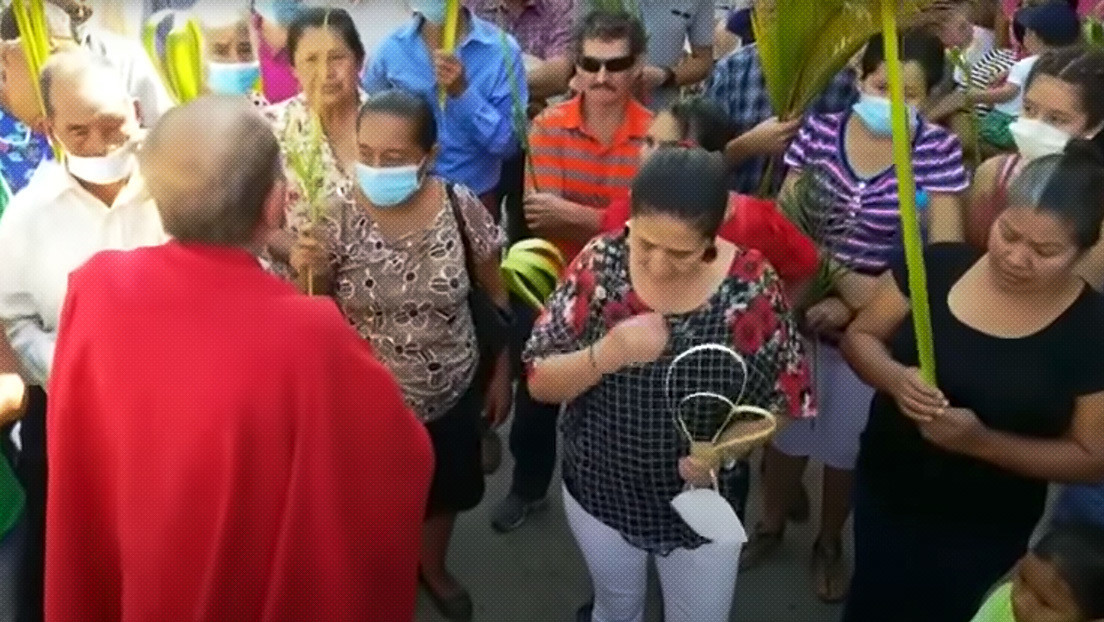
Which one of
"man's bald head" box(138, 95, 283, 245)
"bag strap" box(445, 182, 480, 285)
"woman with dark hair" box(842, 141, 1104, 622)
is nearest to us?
"man's bald head" box(138, 95, 283, 245)

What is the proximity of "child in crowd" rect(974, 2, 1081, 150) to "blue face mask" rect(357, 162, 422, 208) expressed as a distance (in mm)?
2143

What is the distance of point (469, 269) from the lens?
2.72 m

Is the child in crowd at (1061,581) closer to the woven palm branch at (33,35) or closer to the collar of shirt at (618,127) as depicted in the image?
the collar of shirt at (618,127)

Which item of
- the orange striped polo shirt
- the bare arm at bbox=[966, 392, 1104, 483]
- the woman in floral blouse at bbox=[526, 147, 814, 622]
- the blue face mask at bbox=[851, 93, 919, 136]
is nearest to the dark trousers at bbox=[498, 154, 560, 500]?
the orange striped polo shirt

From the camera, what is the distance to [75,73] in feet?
7.48

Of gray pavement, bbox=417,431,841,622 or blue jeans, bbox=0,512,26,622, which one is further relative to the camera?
gray pavement, bbox=417,431,841,622

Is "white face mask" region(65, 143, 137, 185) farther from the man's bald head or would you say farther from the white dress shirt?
the man's bald head

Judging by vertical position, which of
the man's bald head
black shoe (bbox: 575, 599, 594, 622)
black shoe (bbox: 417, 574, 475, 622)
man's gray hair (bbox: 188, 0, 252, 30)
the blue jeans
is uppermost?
the man's bald head

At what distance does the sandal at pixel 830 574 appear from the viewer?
3229mm

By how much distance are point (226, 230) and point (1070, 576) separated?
1.42 metres

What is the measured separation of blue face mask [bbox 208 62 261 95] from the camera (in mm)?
3043

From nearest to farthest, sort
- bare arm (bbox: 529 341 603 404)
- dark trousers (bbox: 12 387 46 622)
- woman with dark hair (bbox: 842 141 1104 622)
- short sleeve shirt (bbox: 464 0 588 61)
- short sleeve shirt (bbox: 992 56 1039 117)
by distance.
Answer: woman with dark hair (bbox: 842 141 1104 622) < bare arm (bbox: 529 341 603 404) < dark trousers (bbox: 12 387 46 622) < short sleeve shirt (bbox: 992 56 1039 117) < short sleeve shirt (bbox: 464 0 588 61)

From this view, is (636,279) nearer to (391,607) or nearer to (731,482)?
(731,482)

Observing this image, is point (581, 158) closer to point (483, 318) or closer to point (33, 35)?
point (483, 318)
